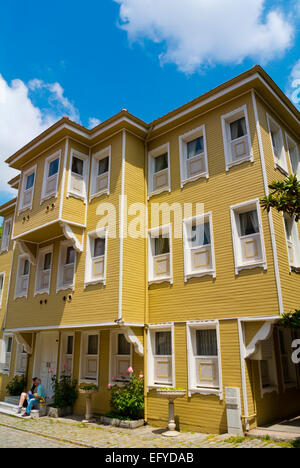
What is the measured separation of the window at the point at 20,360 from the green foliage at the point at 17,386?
0.44 metres

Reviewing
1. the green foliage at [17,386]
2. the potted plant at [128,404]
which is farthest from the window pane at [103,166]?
the green foliage at [17,386]

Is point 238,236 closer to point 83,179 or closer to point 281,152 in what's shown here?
point 281,152

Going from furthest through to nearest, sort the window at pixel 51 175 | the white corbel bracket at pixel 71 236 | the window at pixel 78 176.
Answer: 1. the window at pixel 51 175
2. the window at pixel 78 176
3. the white corbel bracket at pixel 71 236

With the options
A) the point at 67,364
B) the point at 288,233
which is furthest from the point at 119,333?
the point at 288,233

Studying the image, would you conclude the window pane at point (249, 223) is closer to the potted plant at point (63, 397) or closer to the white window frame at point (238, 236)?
the white window frame at point (238, 236)

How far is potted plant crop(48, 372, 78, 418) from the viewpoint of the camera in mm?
13773

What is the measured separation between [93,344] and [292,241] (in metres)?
8.62

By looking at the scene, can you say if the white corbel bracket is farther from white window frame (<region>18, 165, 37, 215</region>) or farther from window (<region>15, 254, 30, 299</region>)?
window (<region>15, 254, 30, 299</region>)

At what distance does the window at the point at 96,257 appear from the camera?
1348 cm

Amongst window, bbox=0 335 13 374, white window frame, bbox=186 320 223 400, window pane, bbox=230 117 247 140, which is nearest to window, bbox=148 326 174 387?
white window frame, bbox=186 320 223 400

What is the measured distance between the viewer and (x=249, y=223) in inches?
455

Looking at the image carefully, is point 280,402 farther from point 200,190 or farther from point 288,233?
point 200,190

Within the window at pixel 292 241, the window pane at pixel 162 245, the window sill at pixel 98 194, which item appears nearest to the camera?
the window at pixel 292 241

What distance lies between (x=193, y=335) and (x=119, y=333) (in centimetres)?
330
